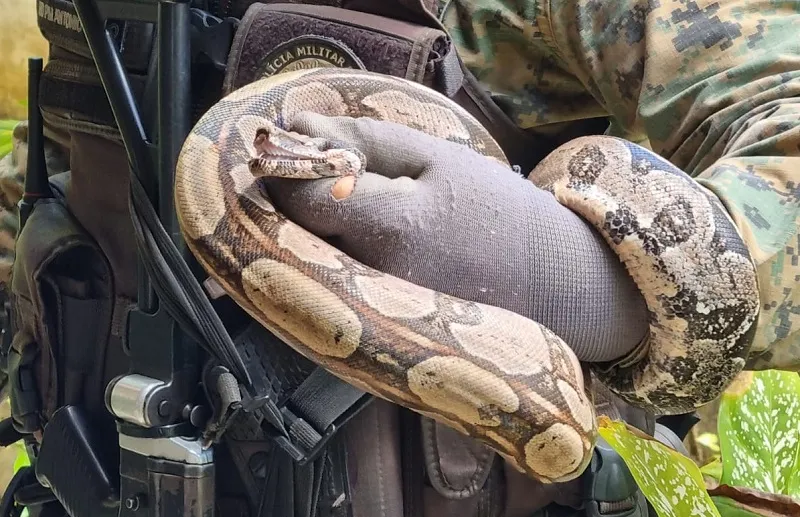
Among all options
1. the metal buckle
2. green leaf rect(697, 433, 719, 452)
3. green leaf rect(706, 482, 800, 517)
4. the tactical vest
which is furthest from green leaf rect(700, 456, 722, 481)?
the metal buckle

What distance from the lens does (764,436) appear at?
59.3 inches

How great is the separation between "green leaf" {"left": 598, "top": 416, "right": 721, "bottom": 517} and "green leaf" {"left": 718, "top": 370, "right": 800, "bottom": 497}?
54 cm

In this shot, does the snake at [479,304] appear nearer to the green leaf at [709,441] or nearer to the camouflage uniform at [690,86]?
the camouflage uniform at [690,86]

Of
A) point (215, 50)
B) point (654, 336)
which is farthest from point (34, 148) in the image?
point (654, 336)

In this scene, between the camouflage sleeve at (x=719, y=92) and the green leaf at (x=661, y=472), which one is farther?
the green leaf at (x=661, y=472)

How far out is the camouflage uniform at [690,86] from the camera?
0.70m

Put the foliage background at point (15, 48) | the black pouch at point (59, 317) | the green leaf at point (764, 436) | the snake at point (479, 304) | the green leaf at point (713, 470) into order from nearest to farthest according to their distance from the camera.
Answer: the snake at point (479, 304), the black pouch at point (59, 317), the green leaf at point (764, 436), the green leaf at point (713, 470), the foliage background at point (15, 48)

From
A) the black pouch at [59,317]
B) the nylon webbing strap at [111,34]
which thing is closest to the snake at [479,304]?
the nylon webbing strap at [111,34]

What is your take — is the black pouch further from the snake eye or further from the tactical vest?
the snake eye

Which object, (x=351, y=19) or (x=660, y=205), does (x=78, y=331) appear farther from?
(x=660, y=205)

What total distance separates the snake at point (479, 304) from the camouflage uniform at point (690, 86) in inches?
2.0

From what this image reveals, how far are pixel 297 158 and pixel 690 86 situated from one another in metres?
0.46

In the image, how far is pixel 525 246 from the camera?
68 cm

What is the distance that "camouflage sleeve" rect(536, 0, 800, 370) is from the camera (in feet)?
2.30
